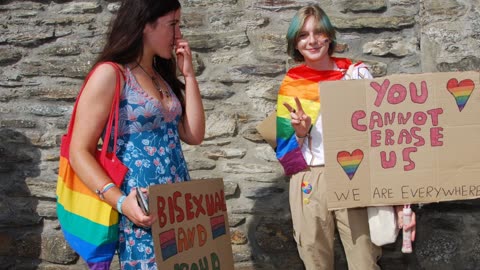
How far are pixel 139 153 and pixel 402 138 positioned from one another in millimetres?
1059

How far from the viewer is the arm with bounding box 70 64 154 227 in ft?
7.63

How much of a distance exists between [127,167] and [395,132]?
42.6 inches

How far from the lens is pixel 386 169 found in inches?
111

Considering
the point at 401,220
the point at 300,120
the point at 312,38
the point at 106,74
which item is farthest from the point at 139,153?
the point at 401,220

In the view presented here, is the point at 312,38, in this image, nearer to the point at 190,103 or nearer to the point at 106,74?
the point at 190,103

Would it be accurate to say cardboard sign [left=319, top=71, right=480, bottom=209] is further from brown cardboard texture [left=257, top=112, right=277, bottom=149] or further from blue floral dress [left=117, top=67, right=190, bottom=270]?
blue floral dress [left=117, top=67, right=190, bottom=270]

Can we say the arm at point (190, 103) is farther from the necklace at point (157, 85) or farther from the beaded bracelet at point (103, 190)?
the beaded bracelet at point (103, 190)

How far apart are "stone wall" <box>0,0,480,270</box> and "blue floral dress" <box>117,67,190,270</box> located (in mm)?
1406

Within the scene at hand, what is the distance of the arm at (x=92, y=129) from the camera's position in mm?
2324

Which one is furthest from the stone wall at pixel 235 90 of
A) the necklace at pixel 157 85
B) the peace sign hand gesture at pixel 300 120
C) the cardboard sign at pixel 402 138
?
the necklace at pixel 157 85

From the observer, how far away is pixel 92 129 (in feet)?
7.70

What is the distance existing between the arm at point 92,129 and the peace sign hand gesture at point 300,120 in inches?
32.2

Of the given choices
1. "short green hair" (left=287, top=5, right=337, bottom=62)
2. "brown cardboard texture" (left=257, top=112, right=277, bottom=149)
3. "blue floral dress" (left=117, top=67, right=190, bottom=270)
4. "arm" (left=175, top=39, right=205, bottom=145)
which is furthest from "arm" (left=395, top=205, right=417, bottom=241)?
"blue floral dress" (left=117, top=67, right=190, bottom=270)

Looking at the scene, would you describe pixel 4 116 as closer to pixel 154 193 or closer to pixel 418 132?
pixel 154 193
